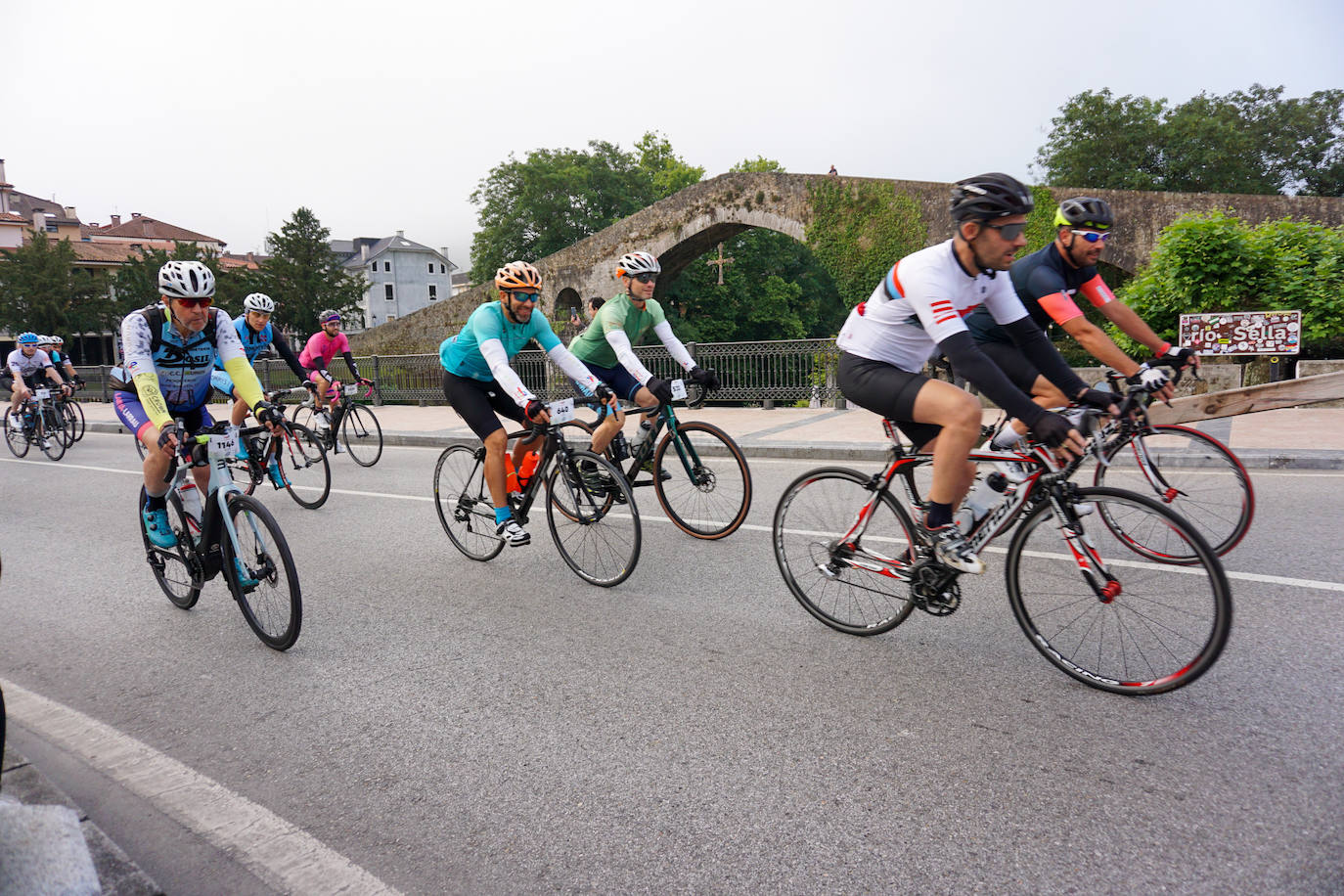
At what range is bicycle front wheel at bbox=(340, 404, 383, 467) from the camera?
36.2 feet

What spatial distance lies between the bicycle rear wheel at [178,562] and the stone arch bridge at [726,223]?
18189 mm

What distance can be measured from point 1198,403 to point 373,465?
366 inches

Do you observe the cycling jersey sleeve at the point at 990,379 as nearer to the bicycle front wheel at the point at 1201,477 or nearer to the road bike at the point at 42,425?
the bicycle front wheel at the point at 1201,477

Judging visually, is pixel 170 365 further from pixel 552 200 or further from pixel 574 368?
pixel 552 200

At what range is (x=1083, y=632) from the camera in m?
3.46

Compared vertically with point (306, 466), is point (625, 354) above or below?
above

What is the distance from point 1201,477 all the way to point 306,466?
26.3ft

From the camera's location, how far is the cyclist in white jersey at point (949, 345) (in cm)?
325

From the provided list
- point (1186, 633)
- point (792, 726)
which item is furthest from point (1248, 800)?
point (792, 726)

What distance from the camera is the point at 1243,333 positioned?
10766 mm

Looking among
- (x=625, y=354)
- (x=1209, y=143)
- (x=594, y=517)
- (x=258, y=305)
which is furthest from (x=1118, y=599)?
(x=1209, y=143)

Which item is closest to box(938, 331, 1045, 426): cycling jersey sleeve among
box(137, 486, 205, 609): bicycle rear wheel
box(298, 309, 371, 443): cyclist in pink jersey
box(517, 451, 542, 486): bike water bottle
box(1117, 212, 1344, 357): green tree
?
box(517, 451, 542, 486): bike water bottle

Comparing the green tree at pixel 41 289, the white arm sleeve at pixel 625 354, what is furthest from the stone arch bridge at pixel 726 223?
the green tree at pixel 41 289

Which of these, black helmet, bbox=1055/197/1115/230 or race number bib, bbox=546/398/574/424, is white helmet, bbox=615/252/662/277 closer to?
race number bib, bbox=546/398/574/424
